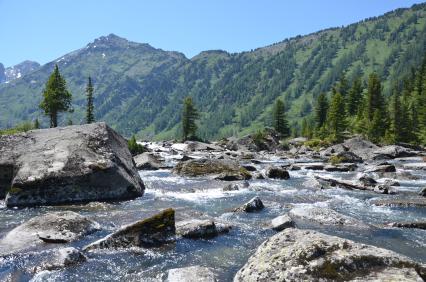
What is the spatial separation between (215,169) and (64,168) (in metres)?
16.8

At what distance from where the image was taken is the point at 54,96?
81.9m

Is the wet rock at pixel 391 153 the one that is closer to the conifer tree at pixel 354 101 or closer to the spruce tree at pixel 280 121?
the spruce tree at pixel 280 121

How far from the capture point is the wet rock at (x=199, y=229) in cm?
1662

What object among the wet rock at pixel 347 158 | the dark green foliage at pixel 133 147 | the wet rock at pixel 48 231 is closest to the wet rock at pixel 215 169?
the wet rock at pixel 48 231

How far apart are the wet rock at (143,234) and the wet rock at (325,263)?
4.80 m

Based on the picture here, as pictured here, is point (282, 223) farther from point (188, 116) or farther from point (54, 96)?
point (188, 116)

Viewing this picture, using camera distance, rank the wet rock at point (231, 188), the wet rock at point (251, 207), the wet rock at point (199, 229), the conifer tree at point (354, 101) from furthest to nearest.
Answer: the conifer tree at point (354, 101), the wet rock at point (231, 188), the wet rock at point (251, 207), the wet rock at point (199, 229)

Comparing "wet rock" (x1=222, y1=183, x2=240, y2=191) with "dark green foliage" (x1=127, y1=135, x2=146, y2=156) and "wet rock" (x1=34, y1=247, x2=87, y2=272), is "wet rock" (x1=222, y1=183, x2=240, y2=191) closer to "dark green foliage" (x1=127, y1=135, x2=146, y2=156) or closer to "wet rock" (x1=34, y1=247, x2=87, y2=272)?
"wet rock" (x1=34, y1=247, x2=87, y2=272)

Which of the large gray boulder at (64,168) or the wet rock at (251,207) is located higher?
the large gray boulder at (64,168)

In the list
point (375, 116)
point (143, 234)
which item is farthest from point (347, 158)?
point (375, 116)

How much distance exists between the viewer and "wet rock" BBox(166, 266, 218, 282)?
11844 millimetres

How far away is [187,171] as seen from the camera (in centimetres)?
3912

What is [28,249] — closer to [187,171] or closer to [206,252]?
[206,252]

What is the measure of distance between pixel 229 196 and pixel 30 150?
13254 millimetres
